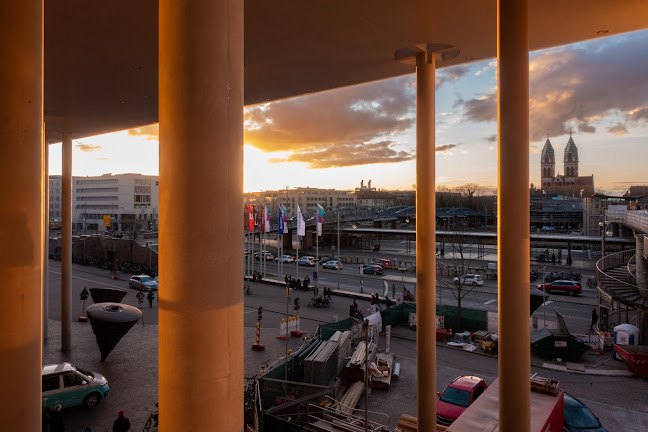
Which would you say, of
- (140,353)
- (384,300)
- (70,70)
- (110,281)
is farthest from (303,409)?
(110,281)

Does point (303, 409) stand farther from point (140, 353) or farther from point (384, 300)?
point (384, 300)

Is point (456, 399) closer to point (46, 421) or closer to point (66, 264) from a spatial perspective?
point (46, 421)

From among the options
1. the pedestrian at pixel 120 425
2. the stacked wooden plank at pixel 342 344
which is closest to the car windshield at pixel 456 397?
the stacked wooden plank at pixel 342 344

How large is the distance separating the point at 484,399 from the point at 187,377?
8.74 metres

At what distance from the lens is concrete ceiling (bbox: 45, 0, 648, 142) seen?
24.2ft

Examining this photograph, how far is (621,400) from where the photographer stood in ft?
46.6

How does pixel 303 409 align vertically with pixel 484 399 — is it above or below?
below

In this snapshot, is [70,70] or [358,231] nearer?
[70,70]

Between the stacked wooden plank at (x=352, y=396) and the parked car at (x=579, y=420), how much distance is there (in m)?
5.86

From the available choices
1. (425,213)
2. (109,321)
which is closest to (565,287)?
(425,213)

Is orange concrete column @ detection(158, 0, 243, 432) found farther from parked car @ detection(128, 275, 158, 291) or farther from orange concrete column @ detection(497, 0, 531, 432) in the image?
parked car @ detection(128, 275, 158, 291)

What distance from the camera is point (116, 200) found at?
110m

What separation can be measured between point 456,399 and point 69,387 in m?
11.7

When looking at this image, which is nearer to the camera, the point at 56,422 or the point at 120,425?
the point at 120,425
